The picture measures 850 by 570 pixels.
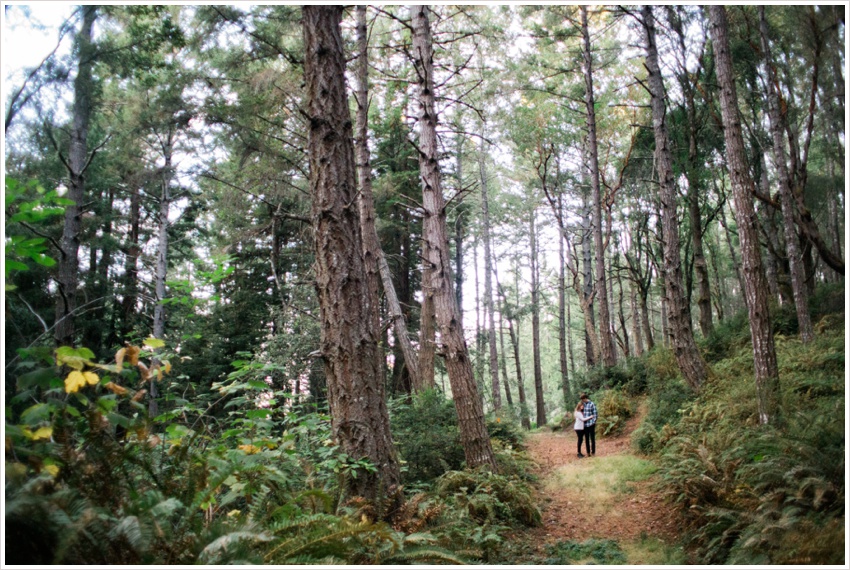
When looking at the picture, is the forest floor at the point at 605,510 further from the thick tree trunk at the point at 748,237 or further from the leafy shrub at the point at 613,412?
the thick tree trunk at the point at 748,237

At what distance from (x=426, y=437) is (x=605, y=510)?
9.35ft

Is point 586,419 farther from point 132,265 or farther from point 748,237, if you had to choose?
point 132,265

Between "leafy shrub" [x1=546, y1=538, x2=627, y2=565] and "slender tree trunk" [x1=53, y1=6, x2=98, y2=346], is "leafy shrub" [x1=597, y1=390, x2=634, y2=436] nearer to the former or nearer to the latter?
"leafy shrub" [x1=546, y1=538, x2=627, y2=565]

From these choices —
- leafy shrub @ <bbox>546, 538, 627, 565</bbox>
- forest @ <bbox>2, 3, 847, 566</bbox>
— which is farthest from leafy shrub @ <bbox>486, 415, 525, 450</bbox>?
leafy shrub @ <bbox>546, 538, 627, 565</bbox>

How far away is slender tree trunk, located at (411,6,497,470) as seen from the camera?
739 centimetres

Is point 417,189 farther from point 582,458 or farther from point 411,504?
point 411,504

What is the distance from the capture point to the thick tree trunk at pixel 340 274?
14.9 feet

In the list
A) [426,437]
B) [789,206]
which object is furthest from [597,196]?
[426,437]

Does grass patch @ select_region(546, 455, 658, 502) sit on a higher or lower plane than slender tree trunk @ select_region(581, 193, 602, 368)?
lower

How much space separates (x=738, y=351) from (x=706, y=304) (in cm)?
256

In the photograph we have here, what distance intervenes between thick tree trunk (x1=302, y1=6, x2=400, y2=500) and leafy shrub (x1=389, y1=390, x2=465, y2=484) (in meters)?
2.10

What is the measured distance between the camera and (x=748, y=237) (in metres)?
7.56

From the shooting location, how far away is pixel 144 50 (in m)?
7.59

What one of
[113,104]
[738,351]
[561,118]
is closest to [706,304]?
[738,351]
